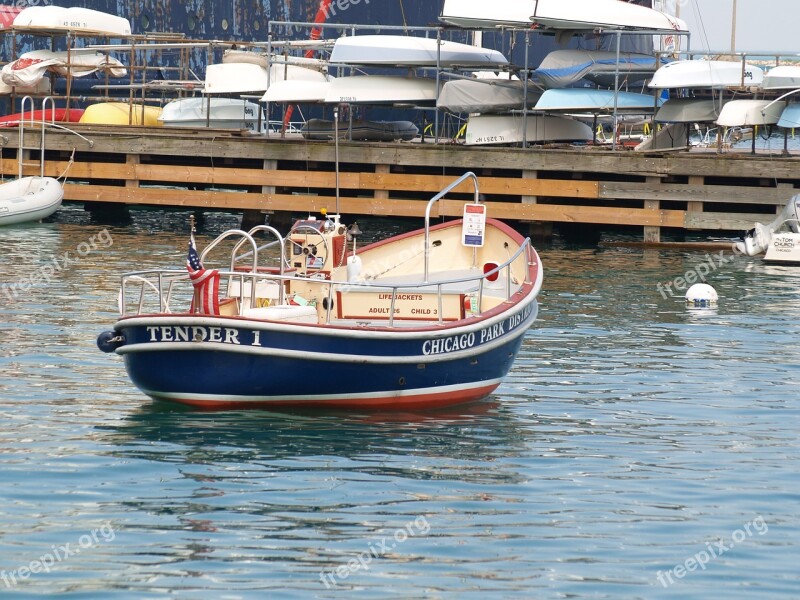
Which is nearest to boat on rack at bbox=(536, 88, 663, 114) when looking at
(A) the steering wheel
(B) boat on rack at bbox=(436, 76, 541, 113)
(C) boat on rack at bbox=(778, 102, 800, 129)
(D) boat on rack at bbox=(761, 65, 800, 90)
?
(B) boat on rack at bbox=(436, 76, 541, 113)

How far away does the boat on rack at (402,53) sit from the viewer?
30.4 meters

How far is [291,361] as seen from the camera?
522 inches

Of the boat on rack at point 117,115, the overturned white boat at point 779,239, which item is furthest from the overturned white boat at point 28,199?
the overturned white boat at point 779,239

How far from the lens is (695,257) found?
90.9 feet

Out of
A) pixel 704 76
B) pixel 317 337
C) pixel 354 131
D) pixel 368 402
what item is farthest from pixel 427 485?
pixel 354 131

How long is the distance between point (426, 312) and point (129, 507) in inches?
202

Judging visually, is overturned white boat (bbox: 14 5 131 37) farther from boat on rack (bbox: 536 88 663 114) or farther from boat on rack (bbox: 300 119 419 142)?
boat on rack (bbox: 536 88 663 114)

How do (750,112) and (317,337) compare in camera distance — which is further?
(750,112)

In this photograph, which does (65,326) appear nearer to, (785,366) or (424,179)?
(785,366)

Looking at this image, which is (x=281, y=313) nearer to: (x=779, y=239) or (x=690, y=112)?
(x=779, y=239)

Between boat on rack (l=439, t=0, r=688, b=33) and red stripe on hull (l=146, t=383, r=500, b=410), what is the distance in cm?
1644

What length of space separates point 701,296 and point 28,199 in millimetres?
15814

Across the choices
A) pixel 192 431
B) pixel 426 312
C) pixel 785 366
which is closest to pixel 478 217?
pixel 426 312

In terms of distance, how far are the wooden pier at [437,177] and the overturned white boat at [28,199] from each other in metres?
0.57
